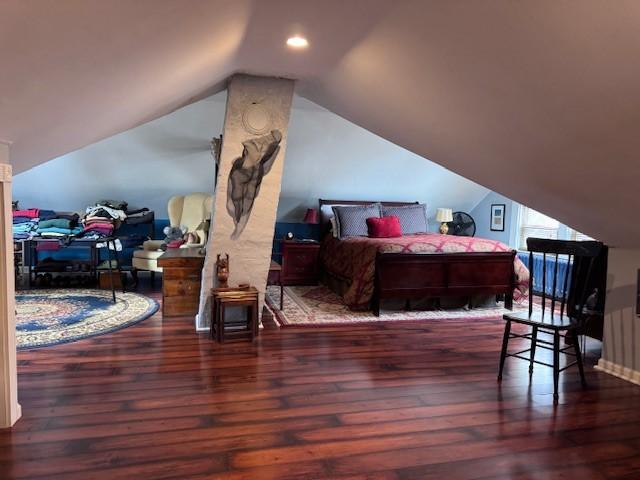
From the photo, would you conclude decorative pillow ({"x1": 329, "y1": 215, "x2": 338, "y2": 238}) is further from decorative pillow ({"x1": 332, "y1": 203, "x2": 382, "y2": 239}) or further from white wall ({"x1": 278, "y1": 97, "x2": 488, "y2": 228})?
white wall ({"x1": 278, "y1": 97, "x2": 488, "y2": 228})

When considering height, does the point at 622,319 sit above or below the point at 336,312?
above

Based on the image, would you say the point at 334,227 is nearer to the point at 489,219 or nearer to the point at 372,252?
the point at 372,252

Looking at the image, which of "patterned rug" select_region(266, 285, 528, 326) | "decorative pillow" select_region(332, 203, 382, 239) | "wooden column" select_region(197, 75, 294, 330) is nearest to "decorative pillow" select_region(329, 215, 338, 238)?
"decorative pillow" select_region(332, 203, 382, 239)

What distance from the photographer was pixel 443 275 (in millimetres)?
4930

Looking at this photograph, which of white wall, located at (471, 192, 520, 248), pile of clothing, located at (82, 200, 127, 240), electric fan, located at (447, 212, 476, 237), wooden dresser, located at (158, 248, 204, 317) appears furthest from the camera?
electric fan, located at (447, 212, 476, 237)

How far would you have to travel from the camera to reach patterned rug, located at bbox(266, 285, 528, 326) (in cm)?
453

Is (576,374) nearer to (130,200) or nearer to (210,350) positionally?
(210,350)

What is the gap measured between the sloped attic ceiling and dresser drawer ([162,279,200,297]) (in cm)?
167

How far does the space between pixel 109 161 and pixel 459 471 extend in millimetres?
5410

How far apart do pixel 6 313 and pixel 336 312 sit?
315cm

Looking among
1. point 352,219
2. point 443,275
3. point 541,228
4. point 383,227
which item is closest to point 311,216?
point 352,219

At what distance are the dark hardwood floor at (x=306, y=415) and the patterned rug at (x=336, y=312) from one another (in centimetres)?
73

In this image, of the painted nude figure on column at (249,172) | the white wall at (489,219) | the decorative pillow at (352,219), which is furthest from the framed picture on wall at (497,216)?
the painted nude figure on column at (249,172)

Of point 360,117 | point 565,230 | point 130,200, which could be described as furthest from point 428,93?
point 130,200
